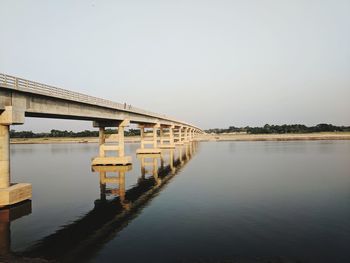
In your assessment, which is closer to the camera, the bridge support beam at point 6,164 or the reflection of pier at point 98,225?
the reflection of pier at point 98,225

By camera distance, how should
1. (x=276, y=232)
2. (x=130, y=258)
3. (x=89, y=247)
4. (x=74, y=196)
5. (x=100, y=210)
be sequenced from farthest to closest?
1. (x=74, y=196)
2. (x=100, y=210)
3. (x=276, y=232)
4. (x=89, y=247)
5. (x=130, y=258)

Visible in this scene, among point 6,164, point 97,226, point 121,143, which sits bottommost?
point 97,226

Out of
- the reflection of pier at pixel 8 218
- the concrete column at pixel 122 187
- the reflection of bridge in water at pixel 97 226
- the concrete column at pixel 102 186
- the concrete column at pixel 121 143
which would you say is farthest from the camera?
the concrete column at pixel 121 143

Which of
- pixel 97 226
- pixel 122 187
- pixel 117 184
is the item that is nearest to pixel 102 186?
pixel 117 184

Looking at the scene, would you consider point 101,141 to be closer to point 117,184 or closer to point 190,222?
point 117,184

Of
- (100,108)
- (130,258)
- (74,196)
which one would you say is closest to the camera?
(130,258)

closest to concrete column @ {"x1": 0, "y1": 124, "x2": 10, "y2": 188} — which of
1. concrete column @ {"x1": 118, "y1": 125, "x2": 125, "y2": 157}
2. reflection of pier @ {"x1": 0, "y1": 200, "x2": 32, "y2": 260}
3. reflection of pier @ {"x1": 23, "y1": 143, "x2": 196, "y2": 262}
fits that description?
reflection of pier @ {"x1": 0, "y1": 200, "x2": 32, "y2": 260}

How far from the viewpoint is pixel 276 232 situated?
14.4 metres

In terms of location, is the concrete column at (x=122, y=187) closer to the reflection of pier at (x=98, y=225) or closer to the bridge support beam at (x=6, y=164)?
the reflection of pier at (x=98, y=225)

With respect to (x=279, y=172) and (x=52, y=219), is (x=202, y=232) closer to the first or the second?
(x=52, y=219)

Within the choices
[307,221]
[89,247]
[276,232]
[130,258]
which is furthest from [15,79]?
[307,221]

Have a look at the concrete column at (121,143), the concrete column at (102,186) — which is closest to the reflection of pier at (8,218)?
the concrete column at (102,186)

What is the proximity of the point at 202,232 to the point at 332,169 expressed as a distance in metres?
30.7

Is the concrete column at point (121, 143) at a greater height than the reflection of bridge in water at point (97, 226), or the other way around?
the concrete column at point (121, 143)
